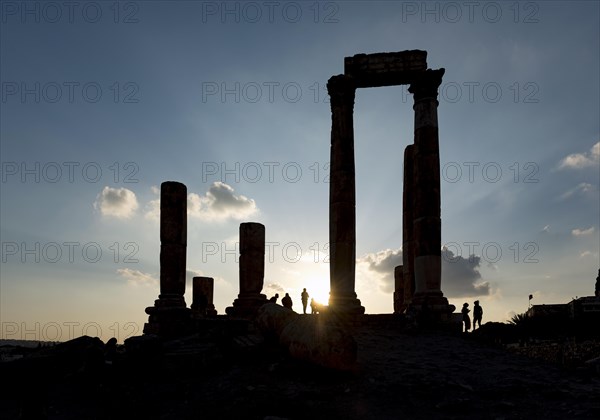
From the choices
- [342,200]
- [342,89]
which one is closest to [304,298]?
[342,200]

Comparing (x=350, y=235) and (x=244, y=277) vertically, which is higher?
(x=350, y=235)

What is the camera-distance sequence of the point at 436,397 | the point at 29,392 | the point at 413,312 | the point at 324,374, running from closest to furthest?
1. the point at 29,392
2. the point at 436,397
3. the point at 324,374
4. the point at 413,312

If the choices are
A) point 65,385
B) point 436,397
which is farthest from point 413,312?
point 65,385

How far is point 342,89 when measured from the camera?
2136 centimetres

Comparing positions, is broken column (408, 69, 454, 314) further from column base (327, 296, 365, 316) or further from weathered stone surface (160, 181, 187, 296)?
weathered stone surface (160, 181, 187, 296)

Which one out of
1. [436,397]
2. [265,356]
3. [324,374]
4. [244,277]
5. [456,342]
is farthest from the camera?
[244,277]

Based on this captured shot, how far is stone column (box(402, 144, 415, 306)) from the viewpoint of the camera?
23859 mm

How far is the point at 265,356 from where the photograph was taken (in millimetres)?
14336

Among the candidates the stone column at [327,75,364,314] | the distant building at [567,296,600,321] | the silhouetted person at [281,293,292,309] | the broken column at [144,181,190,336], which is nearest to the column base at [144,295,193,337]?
the broken column at [144,181,190,336]

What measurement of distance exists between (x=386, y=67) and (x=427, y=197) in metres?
5.42

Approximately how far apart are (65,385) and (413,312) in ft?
37.6

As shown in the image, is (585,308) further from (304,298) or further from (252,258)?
(252,258)

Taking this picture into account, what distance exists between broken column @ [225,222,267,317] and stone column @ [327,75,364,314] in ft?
11.1

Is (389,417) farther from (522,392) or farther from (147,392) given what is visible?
(147,392)
